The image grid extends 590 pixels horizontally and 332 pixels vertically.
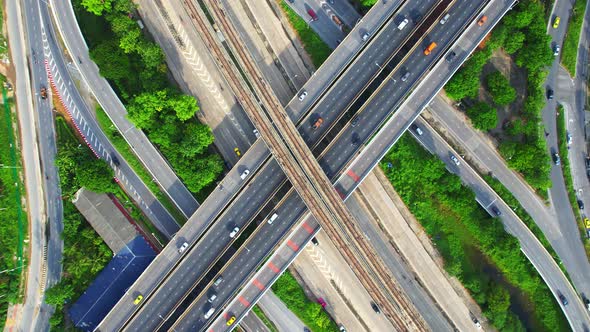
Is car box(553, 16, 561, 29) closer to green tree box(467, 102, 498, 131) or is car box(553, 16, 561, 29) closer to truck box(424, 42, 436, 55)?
green tree box(467, 102, 498, 131)

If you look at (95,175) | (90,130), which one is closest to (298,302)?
(95,175)

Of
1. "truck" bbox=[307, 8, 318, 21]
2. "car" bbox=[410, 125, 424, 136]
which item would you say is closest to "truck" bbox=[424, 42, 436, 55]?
"car" bbox=[410, 125, 424, 136]

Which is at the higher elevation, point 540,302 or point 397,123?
point 397,123

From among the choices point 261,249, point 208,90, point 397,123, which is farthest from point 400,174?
point 208,90

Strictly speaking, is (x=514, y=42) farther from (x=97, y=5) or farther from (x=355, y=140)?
(x=97, y=5)

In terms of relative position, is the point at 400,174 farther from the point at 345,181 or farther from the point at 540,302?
the point at 540,302

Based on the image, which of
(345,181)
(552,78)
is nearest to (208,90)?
(345,181)

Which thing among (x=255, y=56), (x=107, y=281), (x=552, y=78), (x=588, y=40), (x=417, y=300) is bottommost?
(x=107, y=281)
